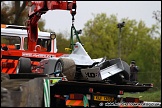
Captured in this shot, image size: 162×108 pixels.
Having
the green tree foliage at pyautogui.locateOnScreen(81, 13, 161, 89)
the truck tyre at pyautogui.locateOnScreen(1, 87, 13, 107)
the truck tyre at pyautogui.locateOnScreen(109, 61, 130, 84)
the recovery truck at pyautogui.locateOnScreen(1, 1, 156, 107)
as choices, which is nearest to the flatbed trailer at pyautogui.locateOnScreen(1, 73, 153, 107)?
the recovery truck at pyautogui.locateOnScreen(1, 1, 156, 107)

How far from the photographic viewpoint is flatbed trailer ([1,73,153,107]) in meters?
8.08

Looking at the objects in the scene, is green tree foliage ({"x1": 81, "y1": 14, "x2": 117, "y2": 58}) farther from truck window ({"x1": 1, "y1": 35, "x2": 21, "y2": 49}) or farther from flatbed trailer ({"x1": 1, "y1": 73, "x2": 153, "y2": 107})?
flatbed trailer ({"x1": 1, "y1": 73, "x2": 153, "y2": 107})

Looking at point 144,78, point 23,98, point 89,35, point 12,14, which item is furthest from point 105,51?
point 23,98

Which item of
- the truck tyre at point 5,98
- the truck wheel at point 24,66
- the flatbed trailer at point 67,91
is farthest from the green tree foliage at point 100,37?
the truck tyre at point 5,98

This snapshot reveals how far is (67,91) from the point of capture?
10062 millimetres

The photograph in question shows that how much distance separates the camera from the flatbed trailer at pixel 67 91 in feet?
26.5

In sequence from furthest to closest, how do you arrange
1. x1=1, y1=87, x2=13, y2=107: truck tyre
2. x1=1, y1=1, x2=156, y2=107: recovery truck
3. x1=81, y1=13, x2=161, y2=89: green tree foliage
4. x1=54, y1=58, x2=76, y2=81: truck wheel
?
1. x1=81, y1=13, x2=161, y2=89: green tree foliage
2. x1=54, y1=58, x2=76, y2=81: truck wheel
3. x1=1, y1=1, x2=156, y2=107: recovery truck
4. x1=1, y1=87, x2=13, y2=107: truck tyre

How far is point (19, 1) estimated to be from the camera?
33.6 metres

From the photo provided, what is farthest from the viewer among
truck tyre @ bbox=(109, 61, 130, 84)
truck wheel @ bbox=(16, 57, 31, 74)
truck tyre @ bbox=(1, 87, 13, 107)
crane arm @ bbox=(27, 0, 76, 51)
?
truck wheel @ bbox=(16, 57, 31, 74)

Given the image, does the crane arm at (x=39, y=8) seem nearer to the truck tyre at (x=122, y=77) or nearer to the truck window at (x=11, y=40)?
the truck window at (x=11, y=40)

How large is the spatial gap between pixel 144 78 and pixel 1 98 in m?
23.8

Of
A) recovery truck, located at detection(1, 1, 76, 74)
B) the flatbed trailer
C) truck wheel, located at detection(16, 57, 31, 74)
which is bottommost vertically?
the flatbed trailer

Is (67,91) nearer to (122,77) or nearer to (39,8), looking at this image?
(122,77)

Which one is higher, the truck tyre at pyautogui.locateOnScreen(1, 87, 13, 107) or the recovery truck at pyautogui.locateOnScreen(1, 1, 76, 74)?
the recovery truck at pyautogui.locateOnScreen(1, 1, 76, 74)
